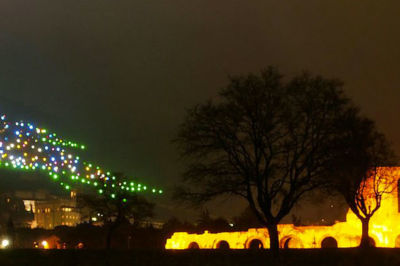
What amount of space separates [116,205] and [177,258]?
2685cm

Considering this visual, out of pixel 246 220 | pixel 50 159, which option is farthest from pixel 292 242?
pixel 246 220

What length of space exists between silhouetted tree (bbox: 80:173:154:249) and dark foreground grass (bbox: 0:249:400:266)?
959 inches

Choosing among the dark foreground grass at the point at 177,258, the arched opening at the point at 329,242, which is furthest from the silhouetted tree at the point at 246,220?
the dark foreground grass at the point at 177,258

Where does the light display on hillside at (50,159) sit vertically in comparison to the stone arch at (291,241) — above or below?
above


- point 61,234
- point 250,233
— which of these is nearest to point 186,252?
point 250,233

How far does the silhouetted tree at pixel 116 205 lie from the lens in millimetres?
50688

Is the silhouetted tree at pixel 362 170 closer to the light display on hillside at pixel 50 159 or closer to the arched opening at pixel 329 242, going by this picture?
the arched opening at pixel 329 242

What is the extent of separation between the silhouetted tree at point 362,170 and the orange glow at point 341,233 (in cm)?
51

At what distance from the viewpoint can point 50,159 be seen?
4769 centimetres

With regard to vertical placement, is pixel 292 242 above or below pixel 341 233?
below

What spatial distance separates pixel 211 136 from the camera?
103 feet

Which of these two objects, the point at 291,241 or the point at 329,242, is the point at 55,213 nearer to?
the point at 291,241

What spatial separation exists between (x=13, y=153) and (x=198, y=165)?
17.6m

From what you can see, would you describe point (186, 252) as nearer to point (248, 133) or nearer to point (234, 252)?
point (234, 252)
